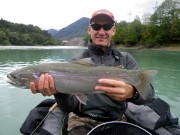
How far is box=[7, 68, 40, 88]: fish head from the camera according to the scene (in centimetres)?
371

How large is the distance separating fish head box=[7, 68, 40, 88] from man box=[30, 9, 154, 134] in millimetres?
92

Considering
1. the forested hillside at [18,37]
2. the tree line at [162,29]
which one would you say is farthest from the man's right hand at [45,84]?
the forested hillside at [18,37]

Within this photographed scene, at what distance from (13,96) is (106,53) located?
7043mm

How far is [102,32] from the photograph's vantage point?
4.79 meters

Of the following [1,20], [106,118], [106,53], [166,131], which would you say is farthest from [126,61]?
[1,20]

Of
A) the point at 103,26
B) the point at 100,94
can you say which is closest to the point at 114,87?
the point at 100,94

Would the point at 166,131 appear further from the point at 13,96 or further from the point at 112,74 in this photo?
the point at 13,96

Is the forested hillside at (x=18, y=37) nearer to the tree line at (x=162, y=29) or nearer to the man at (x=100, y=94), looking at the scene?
the tree line at (x=162, y=29)

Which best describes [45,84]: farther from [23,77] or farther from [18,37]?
[18,37]

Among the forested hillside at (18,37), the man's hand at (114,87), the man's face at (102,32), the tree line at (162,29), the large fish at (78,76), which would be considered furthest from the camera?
the forested hillside at (18,37)

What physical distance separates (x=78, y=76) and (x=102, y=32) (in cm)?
131

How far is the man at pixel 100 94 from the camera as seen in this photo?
11.9ft

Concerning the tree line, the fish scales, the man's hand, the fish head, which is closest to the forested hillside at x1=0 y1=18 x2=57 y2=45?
the tree line

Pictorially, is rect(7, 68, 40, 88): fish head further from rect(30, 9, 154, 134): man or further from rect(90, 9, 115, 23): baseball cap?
rect(90, 9, 115, 23): baseball cap
